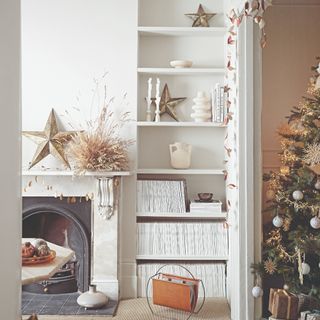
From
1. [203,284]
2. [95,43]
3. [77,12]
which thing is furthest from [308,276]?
[77,12]

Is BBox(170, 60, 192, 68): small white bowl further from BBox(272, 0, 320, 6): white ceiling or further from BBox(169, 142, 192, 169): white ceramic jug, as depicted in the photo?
BBox(272, 0, 320, 6): white ceiling

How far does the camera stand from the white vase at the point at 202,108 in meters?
4.14

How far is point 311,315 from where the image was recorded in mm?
3025

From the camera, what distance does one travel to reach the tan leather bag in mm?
3500

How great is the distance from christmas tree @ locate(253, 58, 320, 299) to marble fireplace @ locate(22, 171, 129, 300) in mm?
1300

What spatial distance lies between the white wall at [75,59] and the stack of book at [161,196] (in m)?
0.15

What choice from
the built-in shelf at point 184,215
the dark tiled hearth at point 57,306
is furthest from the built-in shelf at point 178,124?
the dark tiled hearth at point 57,306

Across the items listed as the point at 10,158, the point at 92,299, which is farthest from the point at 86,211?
the point at 10,158

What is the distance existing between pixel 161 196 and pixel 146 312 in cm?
99

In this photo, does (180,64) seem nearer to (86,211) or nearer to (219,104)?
(219,104)

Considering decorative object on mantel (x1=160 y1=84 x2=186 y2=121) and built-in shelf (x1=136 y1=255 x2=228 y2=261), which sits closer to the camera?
built-in shelf (x1=136 y1=255 x2=228 y2=261)

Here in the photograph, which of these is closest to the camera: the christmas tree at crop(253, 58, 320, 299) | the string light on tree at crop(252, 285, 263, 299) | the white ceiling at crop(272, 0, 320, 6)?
the christmas tree at crop(253, 58, 320, 299)

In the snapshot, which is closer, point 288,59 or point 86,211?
point 86,211

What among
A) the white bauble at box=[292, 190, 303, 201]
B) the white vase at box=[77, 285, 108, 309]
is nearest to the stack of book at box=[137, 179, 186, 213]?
the white vase at box=[77, 285, 108, 309]
